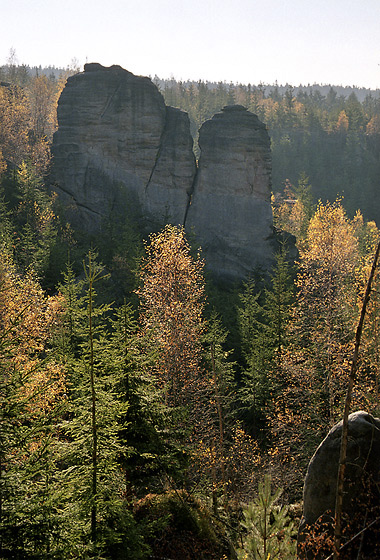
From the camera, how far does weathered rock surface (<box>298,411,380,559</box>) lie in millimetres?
8039

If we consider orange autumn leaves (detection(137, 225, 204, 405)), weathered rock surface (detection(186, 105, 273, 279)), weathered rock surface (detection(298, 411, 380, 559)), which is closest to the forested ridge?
orange autumn leaves (detection(137, 225, 204, 405))

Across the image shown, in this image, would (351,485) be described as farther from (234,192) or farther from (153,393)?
(234,192)

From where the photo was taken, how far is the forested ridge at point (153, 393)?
6.50 meters

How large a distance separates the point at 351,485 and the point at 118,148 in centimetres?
3644

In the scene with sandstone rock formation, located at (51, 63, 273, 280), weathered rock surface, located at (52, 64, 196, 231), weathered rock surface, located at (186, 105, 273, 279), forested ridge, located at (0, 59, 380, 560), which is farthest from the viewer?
weathered rock surface, located at (52, 64, 196, 231)

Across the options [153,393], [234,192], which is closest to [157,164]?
[234,192]

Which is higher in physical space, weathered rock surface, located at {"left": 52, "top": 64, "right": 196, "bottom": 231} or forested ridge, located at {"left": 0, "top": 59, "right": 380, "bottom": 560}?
weathered rock surface, located at {"left": 52, "top": 64, "right": 196, "bottom": 231}

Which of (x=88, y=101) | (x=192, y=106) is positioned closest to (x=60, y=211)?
(x=88, y=101)

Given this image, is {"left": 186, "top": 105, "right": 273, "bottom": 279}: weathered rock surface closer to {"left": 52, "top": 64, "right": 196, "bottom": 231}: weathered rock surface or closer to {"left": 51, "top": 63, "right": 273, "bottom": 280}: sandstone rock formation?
{"left": 51, "top": 63, "right": 273, "bottom": 280}: sandstone rock formation

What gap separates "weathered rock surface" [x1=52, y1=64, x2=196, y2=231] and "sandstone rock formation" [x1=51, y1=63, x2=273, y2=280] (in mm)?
89

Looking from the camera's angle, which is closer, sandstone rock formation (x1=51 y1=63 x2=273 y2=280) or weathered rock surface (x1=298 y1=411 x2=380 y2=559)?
weathered rock surface (x1=298 y1=411 x2=380 y2=559)

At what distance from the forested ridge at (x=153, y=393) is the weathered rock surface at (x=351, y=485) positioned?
79cm

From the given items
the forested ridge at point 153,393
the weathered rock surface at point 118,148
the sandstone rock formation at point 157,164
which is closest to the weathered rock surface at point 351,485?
the forested ridge at point 153,393

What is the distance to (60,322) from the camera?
20297 millimetres
